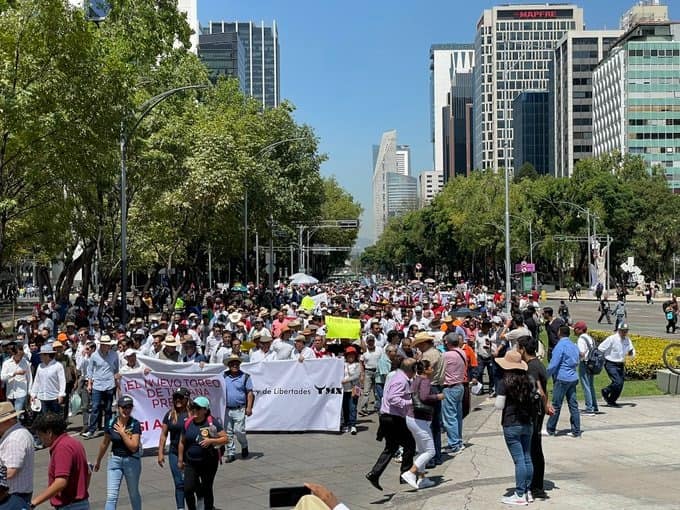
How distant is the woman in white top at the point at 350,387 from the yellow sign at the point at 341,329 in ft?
12.4

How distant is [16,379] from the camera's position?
13.3 meters

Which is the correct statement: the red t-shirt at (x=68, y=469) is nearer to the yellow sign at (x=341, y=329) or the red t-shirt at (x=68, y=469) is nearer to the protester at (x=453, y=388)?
the protester at (x=453, y=388)

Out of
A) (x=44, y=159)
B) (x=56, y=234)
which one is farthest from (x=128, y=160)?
(x=44, y=159)

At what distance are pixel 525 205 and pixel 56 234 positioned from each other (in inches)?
2374

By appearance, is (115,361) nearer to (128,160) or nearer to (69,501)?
(69,501)

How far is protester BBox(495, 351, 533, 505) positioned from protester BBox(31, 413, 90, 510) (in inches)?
167

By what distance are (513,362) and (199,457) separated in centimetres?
337

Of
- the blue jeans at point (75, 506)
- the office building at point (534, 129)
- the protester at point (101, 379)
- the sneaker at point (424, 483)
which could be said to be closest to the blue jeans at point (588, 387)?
the sneaker at point (424, 483)

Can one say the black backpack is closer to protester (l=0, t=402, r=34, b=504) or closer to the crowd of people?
the crowd of people

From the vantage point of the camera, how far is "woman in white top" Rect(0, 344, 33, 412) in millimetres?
13250

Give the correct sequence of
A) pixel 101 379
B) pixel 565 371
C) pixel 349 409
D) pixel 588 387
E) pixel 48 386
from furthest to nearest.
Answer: pixel 588 387 < pixel 349 409 < pixel 101 379 < pixel 48 386 < pixel 565 371

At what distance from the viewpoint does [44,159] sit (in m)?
21.4

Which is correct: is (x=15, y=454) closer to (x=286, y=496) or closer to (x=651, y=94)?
(x=286, y=496)

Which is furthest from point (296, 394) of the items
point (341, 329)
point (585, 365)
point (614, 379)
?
point (614, 379)
